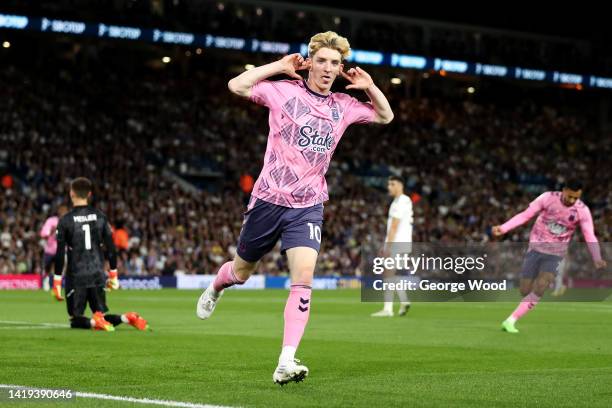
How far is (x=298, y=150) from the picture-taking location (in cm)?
933

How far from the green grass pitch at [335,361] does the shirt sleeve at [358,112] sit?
87.9 inches

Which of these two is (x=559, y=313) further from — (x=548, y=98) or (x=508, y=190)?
(x=548, y=98)

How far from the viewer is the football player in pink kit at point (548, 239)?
667 inches

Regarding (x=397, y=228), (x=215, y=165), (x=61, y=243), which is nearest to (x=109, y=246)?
(x=61, y=243)

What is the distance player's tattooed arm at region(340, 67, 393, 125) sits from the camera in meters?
9.55

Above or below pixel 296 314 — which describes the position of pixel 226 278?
above

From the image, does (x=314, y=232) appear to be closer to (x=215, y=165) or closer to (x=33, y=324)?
(x=33, y=324)

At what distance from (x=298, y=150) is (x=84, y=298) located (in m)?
7.81

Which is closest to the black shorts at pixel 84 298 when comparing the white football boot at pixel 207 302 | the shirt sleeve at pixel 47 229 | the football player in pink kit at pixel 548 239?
the white football boot at pixel 207 302

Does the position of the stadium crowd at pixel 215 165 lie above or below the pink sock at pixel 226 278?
above

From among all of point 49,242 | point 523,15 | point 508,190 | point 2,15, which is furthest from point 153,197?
point 523,15

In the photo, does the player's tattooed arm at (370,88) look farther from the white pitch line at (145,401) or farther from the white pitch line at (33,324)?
the white pitch line at (33,324)

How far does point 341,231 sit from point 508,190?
1227 centimetres

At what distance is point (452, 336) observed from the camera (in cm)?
1595
